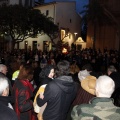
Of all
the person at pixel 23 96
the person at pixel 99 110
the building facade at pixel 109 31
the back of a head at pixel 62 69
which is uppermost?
the building facade at pixel 109 31

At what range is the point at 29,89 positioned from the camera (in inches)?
207

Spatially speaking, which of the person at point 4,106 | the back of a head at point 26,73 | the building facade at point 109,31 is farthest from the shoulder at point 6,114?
the building facade at point 109,31

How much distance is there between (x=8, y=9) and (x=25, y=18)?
263cm

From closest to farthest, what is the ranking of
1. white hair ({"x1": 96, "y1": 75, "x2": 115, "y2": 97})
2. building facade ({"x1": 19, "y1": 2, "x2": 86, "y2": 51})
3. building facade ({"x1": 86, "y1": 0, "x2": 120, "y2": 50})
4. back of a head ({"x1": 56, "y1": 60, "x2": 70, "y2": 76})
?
white hair ({"x1": 96, "y1": 75, "x2": 115, "y2": 97}) → back of a head ({"x1": 56, "y1": 60, "x2": 70, "y2": 76}) → building facade ({"x1": 86, "y1": 0, "x2": 120, "y2": 50}) → building facade ({"x1": 19, "y1": 2, "x2": 86, "y2": 51})

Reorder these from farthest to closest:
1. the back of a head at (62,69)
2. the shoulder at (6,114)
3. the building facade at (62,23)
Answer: the building facade at (62,23)
the back of a head at (62,69)
the shoulder at (6,114)

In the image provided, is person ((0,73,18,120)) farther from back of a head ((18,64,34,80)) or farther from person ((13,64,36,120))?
back of a head ((18,64,34,80))

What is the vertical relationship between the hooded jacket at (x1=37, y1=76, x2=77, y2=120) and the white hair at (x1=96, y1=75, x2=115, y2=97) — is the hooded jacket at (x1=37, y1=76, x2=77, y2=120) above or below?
below

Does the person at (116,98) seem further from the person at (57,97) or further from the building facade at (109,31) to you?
the building facade at (109,31)

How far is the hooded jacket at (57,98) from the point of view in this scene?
179 inches

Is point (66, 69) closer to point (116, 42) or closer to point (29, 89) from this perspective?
point (29, 89)

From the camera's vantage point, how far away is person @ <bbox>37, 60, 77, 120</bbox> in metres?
4.55

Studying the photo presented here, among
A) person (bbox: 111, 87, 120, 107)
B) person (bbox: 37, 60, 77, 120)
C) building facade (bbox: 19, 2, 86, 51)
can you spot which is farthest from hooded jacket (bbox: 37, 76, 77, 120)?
building facade (bbox: 19, 2, 86, 51)

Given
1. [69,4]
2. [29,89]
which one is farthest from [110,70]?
[69,4]

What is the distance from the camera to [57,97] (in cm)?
459
